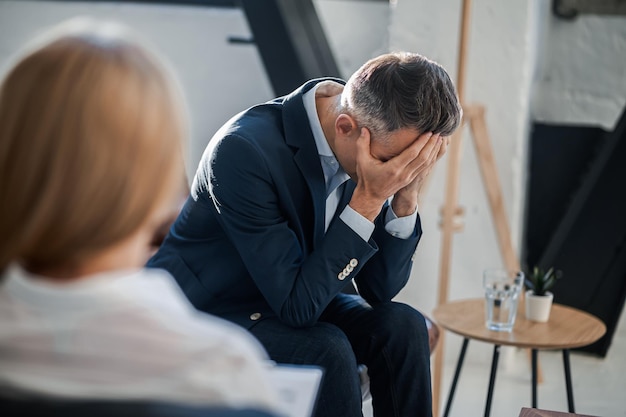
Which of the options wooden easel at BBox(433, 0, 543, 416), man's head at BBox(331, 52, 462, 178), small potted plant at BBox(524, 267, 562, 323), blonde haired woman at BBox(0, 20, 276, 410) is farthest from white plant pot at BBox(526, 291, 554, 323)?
blonde haired woman at BBox(0, 20, 276, 410)

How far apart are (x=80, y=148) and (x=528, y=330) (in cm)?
158

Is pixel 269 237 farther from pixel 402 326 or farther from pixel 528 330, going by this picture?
pixel 528 330

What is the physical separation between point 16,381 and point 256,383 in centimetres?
21

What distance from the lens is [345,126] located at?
64.4 inches

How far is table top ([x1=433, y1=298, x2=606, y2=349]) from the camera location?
6.27 ft

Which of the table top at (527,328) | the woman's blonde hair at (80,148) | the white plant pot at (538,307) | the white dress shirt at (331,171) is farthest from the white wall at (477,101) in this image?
the woman's blonde hair at (80,148)

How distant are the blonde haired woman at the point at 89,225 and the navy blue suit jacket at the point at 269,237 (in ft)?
2.80

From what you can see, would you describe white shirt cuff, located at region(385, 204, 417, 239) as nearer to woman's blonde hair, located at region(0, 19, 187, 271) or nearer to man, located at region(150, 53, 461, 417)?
man, located at region(150, 53, 461, 417)

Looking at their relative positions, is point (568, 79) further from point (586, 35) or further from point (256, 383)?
point (256, 383)

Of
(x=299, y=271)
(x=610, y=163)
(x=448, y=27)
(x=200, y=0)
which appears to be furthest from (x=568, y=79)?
(x=299, y=271)

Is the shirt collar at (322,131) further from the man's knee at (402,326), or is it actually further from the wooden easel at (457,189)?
the wooden easel at (457,189)

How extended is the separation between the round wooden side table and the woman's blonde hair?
1.39m

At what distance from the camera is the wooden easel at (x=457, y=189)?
96.0 inches

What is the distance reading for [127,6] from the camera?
371 centimetres
